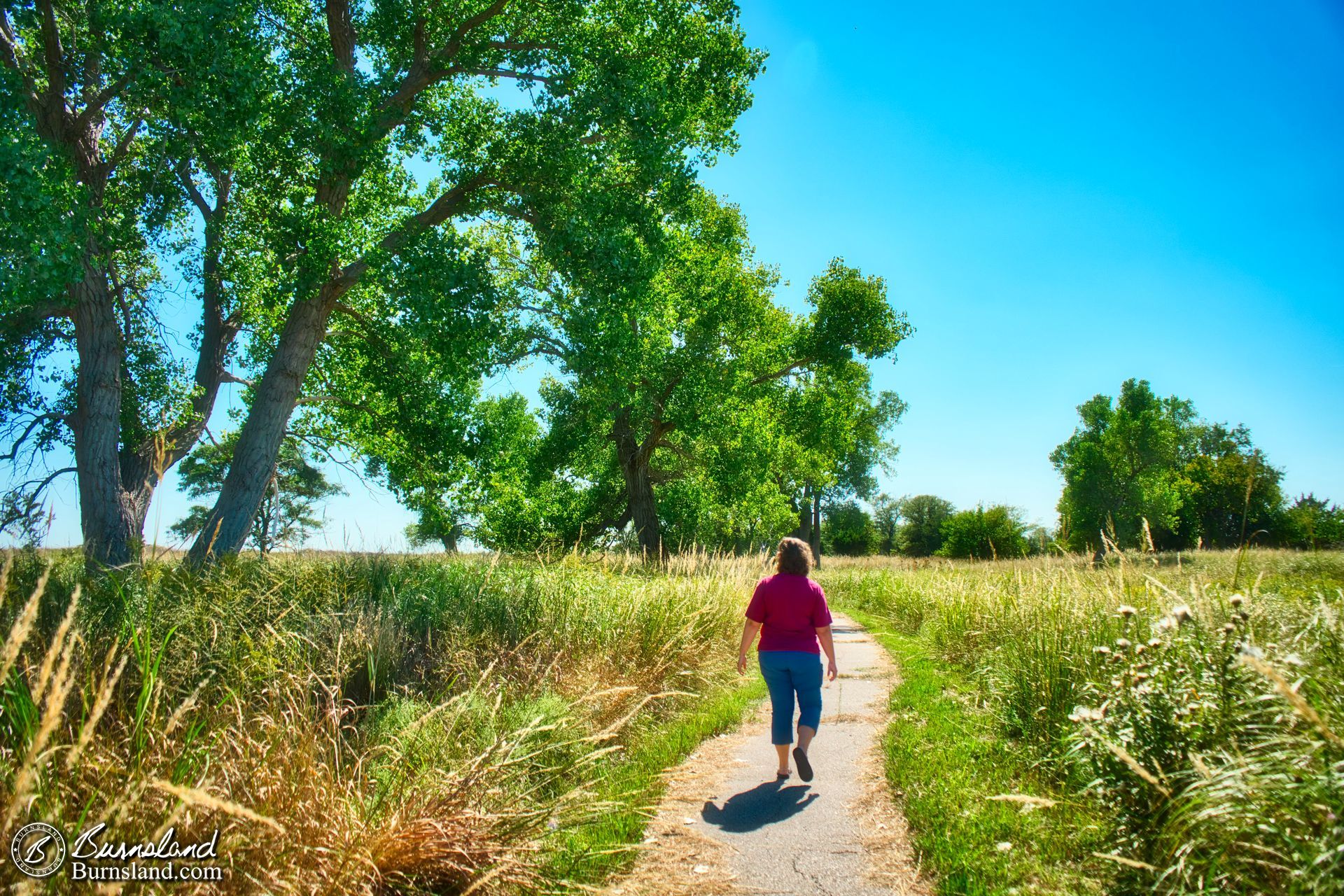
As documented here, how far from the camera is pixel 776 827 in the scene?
5086 millimetres

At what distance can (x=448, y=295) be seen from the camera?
1067 centimetres

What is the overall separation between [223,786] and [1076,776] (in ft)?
16.0

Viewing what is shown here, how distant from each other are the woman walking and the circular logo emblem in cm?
470

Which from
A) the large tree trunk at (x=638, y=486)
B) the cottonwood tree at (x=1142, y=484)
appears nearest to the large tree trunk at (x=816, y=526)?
the cottonwood tree at (x=1142, y=484)

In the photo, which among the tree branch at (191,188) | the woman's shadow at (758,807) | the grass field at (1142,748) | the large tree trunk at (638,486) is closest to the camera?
the grass field at (1142,748)

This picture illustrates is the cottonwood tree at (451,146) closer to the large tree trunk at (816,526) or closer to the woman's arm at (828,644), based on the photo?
the woman's arm at (828,644)

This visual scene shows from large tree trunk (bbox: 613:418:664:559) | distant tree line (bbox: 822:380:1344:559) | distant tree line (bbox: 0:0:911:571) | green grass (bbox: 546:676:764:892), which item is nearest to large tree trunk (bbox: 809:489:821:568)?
distant tree line (bbox: 822:380:1344:559)

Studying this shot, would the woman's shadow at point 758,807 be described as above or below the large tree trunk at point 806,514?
below

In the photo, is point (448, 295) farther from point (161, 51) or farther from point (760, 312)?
point (760, 312)

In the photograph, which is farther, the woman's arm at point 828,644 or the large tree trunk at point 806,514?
the large tree trunk at point 806,514

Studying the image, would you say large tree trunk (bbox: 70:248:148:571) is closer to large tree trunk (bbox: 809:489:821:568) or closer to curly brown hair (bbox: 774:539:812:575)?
curly brown hair (bbox: 774:539:812:575)

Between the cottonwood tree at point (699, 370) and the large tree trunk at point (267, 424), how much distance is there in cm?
455

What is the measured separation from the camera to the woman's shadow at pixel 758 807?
17.0ft

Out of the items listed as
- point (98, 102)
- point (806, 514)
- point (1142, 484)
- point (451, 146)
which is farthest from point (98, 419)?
point (1142, 484)
